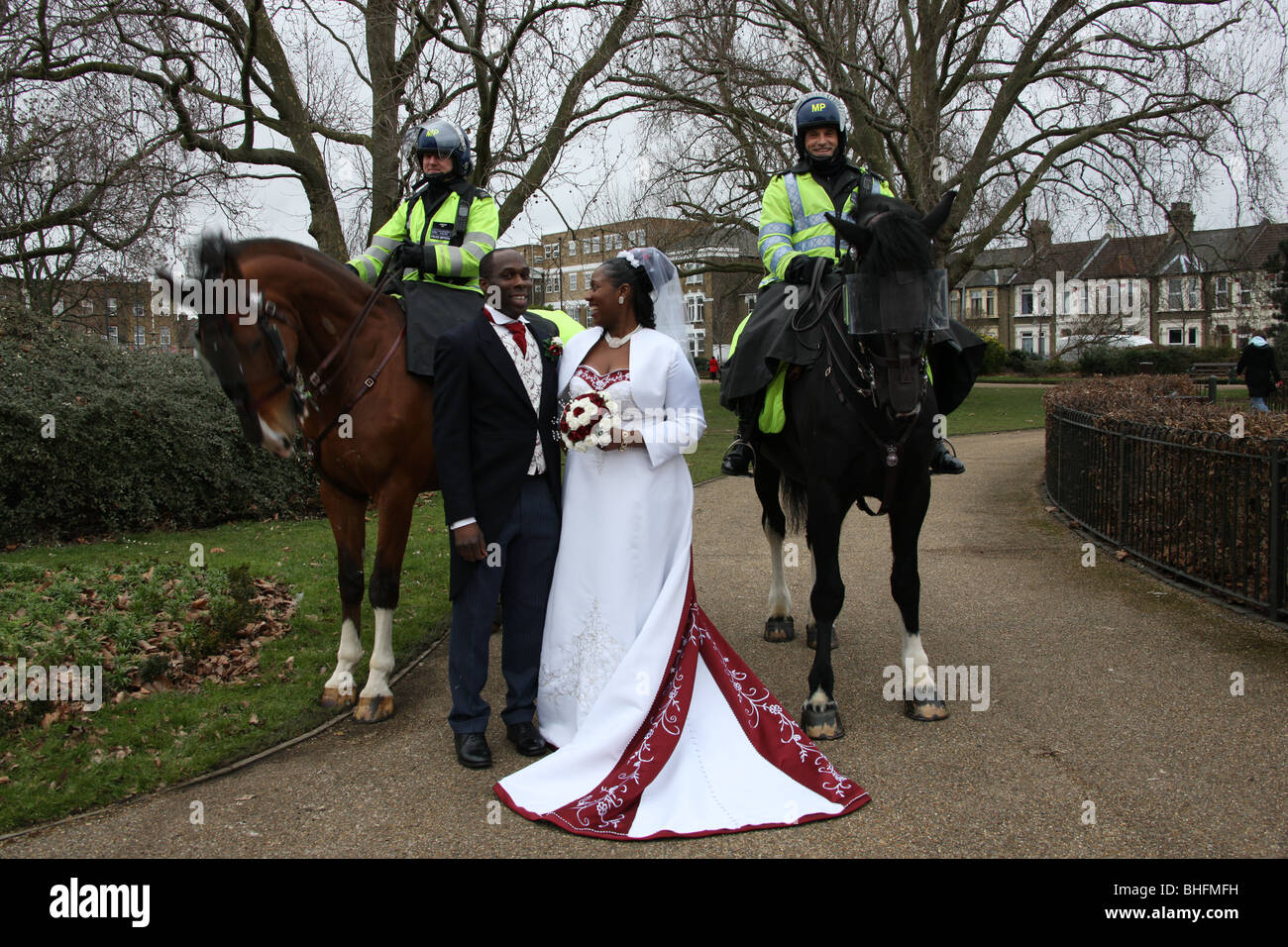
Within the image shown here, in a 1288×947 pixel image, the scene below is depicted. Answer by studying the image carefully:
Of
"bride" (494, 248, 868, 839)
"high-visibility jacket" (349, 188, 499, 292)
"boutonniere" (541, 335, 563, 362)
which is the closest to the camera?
"bride" (494, 248, 868, 839)

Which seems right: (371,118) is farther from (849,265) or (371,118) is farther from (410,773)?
(410,773)

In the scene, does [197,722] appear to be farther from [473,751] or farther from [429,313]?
[429,313]

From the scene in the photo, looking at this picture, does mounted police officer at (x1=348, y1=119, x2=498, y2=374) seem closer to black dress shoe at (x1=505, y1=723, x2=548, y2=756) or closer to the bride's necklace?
the bride's necklace

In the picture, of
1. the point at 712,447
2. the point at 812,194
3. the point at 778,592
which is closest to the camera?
the point at 812,194

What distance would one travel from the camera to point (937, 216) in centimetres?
411

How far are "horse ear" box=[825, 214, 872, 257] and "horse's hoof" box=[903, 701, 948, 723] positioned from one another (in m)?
2.30

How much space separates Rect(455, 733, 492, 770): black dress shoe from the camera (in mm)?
4270

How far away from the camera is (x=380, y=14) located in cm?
1143

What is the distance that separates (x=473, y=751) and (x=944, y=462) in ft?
9.78

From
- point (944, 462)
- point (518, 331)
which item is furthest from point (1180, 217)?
point (518, 331)

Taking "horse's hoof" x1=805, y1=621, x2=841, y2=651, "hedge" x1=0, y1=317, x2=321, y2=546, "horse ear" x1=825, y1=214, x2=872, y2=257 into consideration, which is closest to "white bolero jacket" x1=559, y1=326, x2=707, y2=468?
"horse ear" x1=825, y1=214, x2=872, y2=257

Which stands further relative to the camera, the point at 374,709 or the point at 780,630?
the point at 780,630

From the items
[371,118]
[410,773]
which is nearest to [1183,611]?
[410,773]

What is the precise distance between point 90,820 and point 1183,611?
662 centimetres
